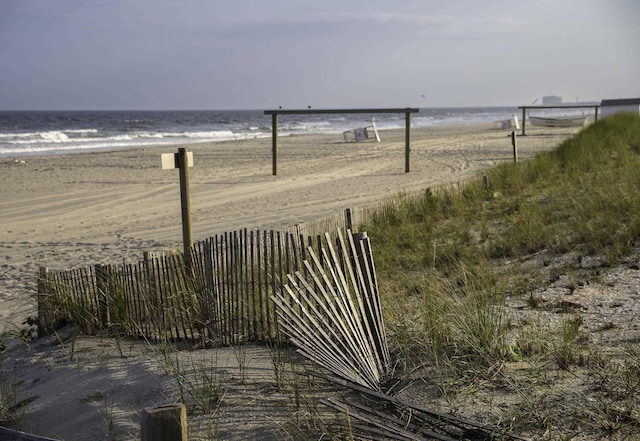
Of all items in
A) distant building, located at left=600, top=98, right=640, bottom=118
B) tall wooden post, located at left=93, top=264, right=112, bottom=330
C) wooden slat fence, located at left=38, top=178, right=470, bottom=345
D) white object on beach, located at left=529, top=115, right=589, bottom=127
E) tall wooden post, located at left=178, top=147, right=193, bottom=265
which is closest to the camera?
wooden slat fence, located at left=38, top=178, right=470, bottom=345

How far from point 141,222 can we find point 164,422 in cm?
870

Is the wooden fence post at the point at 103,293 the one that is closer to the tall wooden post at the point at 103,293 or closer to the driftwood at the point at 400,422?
the tall wooden post at the point at 103,293

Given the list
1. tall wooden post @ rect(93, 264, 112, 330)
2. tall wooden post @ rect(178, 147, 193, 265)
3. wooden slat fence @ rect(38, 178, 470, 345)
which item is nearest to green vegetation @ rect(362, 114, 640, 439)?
wooden slat fence @ rect(38, 178, 470, 345)

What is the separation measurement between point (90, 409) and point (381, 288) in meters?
2.33

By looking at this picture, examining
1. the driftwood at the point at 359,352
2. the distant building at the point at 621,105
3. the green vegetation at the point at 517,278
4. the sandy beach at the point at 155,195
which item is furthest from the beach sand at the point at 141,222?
the distant building at the point at 621,105

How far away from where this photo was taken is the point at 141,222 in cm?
1030

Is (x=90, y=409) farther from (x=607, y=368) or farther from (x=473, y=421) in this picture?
(x=607, y=368)

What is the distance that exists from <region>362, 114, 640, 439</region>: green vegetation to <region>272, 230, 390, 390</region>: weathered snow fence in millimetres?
271

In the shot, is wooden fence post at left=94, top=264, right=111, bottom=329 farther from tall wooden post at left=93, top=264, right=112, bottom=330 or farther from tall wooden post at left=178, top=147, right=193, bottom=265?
tall wooden post at left=178, top=147, right=193, bottom=265

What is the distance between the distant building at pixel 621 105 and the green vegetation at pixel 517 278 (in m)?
15.9

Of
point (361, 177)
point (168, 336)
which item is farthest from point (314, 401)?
point (361, 177)

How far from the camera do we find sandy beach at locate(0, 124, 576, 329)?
27.5ft

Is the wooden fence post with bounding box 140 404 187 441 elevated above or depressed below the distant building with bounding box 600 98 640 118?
below

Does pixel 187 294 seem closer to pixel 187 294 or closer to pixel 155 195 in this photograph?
pixel 187 294
